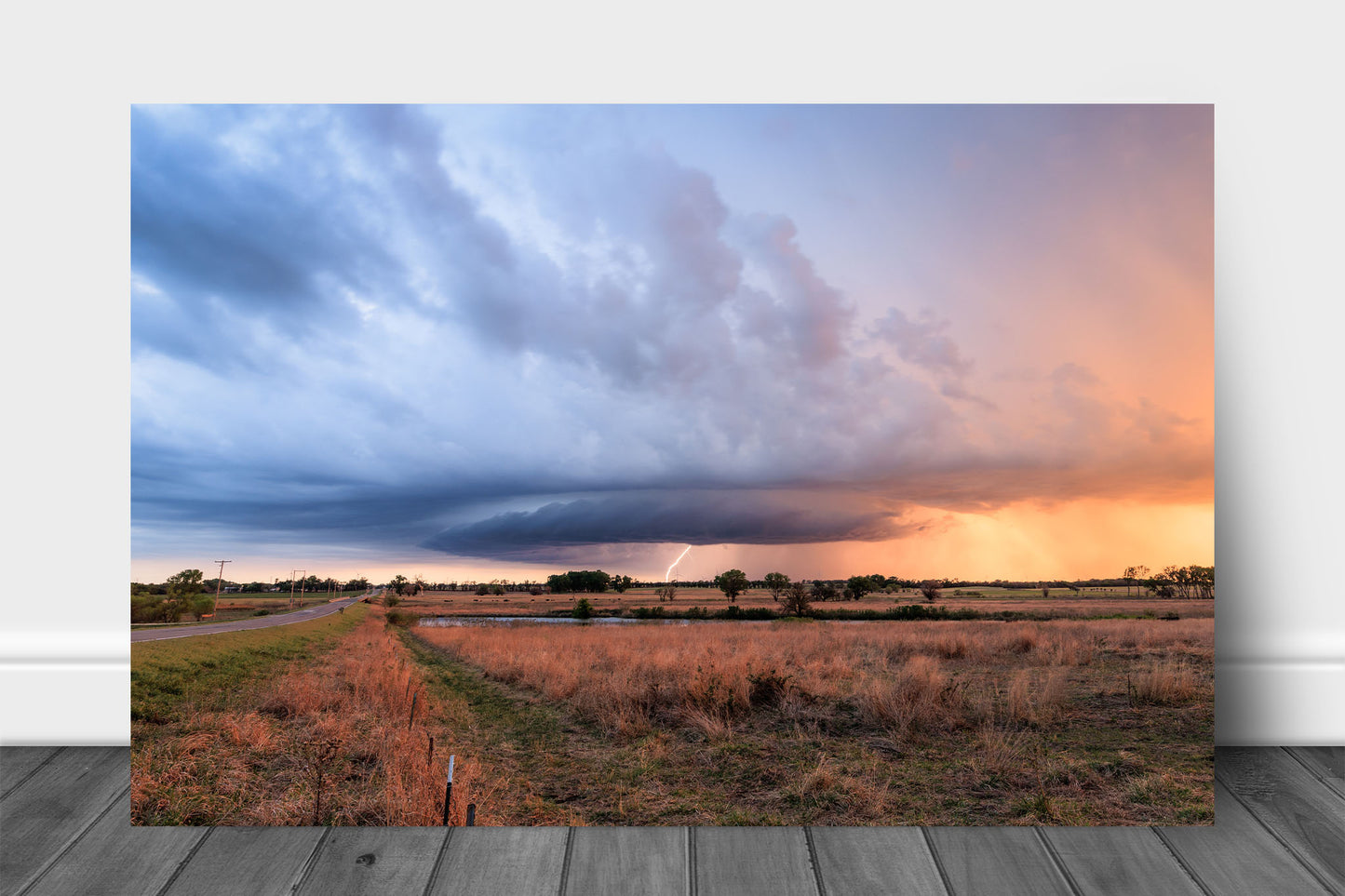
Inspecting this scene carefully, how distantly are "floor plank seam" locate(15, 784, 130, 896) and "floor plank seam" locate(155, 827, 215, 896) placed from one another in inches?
22.9

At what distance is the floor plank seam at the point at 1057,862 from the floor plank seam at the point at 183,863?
3820mm

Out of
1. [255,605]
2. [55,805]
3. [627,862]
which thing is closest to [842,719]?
[627,862]

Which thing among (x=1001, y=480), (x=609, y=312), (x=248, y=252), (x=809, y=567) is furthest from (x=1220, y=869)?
(x=248, y=252)

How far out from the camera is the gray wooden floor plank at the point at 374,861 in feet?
11.9

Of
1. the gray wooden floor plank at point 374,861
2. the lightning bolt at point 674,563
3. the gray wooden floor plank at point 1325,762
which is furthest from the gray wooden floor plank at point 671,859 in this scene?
the lightning bolt at point 674,563

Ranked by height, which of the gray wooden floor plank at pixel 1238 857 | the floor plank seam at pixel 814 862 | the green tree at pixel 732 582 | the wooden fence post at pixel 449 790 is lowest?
the gray wooden floor plank at pixel 1238 857

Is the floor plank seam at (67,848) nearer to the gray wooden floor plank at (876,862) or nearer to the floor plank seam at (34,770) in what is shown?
the floor plank seam at (34,770)

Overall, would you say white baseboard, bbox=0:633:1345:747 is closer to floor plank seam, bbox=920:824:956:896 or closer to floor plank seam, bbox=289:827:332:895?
floor plank seam, bbox=289:827:332:895

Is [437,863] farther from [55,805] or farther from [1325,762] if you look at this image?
[1325,762]

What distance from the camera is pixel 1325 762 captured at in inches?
189

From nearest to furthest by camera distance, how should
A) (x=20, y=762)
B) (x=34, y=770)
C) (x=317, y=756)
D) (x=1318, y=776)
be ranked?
(x=317, y=756)
(x=1318, y=776)
(x=34, y=770)
(x=20, y=762)

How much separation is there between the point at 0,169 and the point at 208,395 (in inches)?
84.9

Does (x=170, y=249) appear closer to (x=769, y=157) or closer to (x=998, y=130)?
(x=769, y=157)

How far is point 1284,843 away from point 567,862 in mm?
3349
